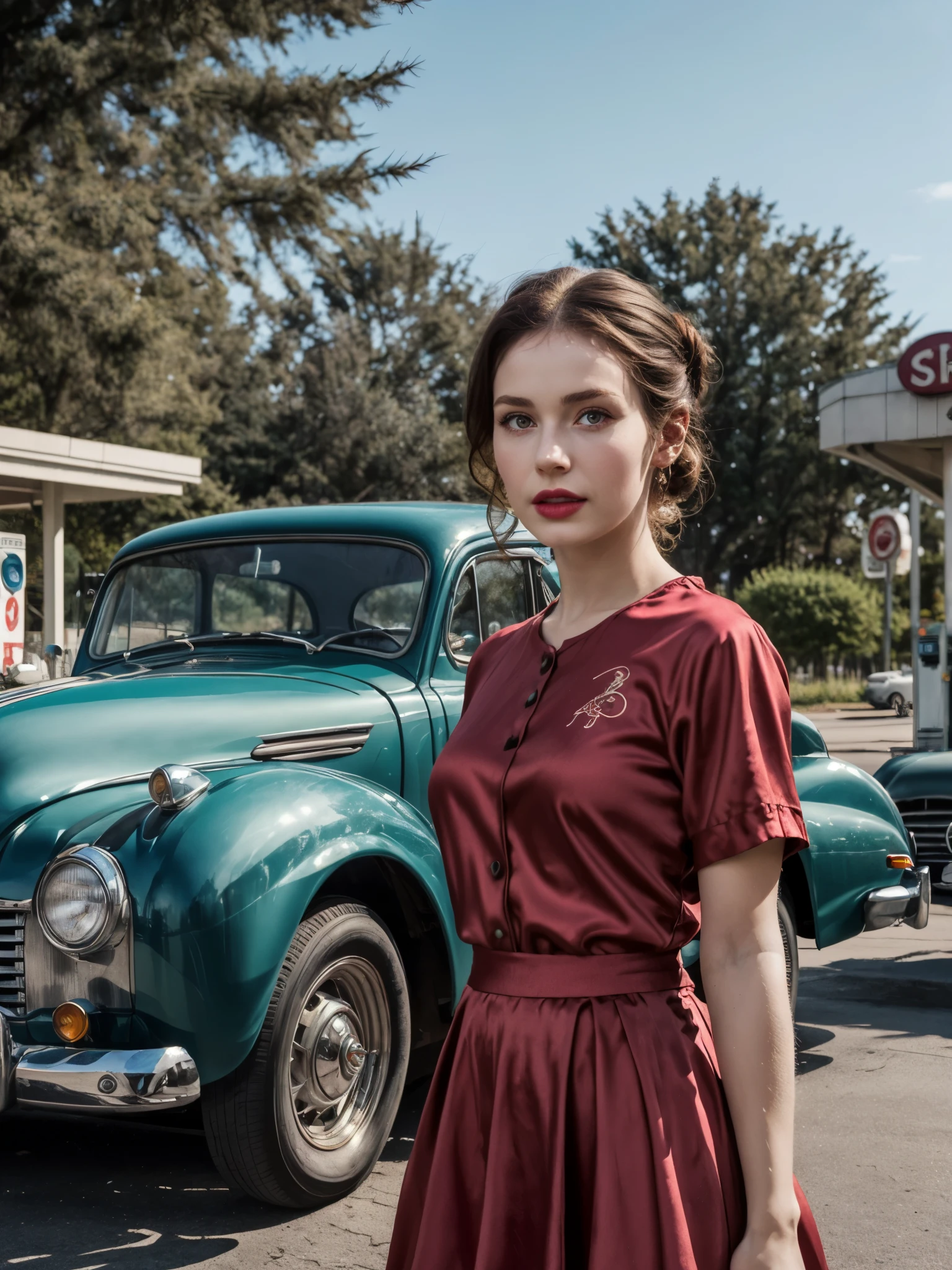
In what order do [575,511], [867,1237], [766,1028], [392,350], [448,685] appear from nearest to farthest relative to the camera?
[766,1028] < [575,511] < [867,1237] < [448,685] < [392,350]

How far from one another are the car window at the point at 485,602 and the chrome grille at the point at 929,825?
2.98m

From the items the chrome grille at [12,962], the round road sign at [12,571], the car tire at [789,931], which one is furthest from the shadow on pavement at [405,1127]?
the round road sign at [12,571]

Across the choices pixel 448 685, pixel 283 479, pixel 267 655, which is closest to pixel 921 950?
pixel 448 685

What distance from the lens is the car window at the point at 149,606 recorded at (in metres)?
5.21

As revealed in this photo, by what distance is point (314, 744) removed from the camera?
13.9 ft

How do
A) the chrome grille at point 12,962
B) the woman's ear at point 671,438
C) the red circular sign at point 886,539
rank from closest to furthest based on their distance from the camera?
the woman's ear at point 671,438 → the chrome grille at point 12,962 → the red circular sign at point 886,539

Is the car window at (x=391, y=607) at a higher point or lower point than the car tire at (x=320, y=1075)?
higher

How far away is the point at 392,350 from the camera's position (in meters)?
47.1

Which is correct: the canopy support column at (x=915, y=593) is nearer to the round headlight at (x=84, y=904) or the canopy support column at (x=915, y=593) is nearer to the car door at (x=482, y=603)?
the car door at (x=482, y=603)

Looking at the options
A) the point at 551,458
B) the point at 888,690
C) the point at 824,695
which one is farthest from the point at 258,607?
the point at 824,695

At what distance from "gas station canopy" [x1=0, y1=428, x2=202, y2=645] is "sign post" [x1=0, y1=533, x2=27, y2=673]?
193 centimetres

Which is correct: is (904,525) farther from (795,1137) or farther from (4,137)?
(795,1137)

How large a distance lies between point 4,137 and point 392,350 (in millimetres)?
25605

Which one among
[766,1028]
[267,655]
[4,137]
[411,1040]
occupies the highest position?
[4,137]
